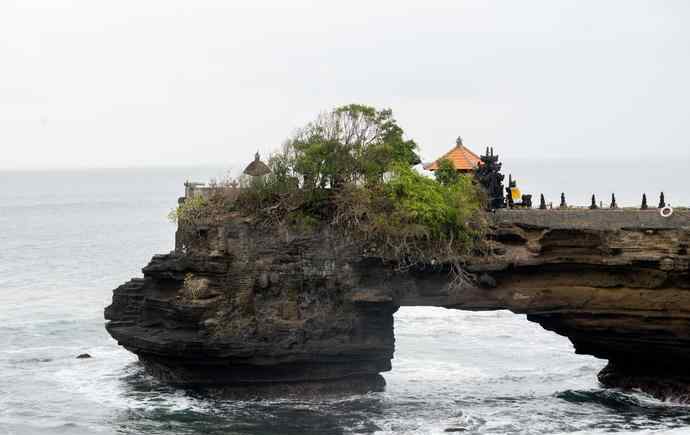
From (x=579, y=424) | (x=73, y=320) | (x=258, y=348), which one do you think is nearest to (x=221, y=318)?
(x=258, y=348)

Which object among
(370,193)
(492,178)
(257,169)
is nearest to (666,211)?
(492,178)

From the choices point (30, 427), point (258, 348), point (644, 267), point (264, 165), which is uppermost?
point (264, 165)

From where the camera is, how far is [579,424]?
34.9 metres

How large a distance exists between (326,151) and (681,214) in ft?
38.1

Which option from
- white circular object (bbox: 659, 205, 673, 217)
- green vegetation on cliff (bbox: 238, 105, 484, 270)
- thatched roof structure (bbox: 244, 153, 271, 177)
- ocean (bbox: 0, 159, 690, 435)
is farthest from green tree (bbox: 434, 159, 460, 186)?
ocean (bbox: 0, 159, 690, 435)

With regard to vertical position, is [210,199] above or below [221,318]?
above

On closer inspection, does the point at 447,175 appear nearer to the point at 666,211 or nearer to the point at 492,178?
the point at 492,178

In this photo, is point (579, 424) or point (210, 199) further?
point (210, 199)

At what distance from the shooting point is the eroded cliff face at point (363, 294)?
3584cm

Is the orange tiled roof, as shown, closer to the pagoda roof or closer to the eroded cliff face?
the pagoda roof

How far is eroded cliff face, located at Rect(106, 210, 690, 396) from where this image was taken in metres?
35.8

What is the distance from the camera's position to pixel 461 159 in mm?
41062

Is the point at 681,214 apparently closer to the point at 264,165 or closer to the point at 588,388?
the point at 588,388

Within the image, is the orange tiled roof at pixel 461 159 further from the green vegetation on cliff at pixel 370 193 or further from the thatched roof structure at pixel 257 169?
the thatched roof structure at pixel 257 169
